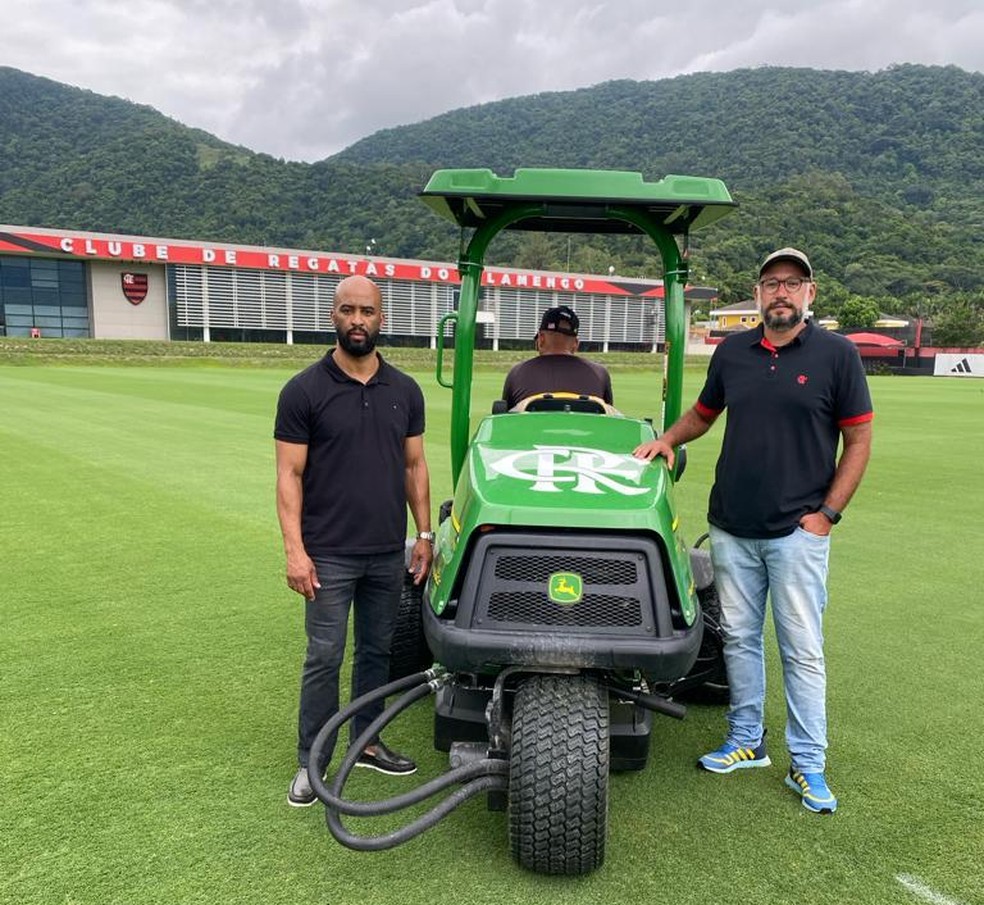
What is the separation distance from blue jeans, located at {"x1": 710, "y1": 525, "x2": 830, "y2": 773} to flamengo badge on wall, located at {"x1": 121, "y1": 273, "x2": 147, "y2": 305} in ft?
170

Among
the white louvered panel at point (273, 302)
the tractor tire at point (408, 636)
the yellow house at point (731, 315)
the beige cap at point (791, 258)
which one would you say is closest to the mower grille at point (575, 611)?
the tractor tire at point (408, 636)

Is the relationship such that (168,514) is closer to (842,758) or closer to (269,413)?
(842,758)

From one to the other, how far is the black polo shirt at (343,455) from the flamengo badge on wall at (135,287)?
168 feet

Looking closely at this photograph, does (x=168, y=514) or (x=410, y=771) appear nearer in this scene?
(x=410, y=771)

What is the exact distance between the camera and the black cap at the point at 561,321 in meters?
4.20

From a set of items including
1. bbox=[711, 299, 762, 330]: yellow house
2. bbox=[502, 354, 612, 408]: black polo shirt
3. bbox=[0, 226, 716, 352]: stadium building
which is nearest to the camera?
bbox=[502, 354, 612, 408]: black polo shirt

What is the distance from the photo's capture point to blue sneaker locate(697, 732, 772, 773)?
3.29m

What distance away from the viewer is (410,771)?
10.7 feet

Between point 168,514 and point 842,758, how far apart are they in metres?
6.04

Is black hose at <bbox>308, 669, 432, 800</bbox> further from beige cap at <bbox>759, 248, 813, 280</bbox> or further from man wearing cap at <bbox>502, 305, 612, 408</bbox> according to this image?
beige cap at <bbox>759, 248, 813, 280</bbox>

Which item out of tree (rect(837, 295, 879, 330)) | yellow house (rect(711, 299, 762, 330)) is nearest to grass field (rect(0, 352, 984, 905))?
tree (rect(837, 295, 879, 330))

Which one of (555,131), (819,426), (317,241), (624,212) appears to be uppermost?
(555,131)

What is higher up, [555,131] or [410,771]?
[555,131]

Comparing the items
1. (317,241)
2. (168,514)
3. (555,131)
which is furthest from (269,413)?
(555,131)
